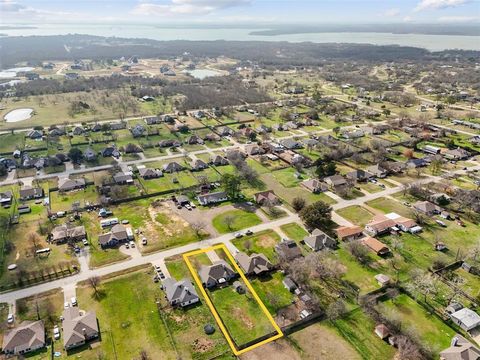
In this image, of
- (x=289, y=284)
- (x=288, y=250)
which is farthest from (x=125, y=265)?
(x=288, y=250)

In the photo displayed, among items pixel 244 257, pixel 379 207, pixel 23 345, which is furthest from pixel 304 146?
pixel 23 345

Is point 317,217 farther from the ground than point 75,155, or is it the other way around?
point 317,217

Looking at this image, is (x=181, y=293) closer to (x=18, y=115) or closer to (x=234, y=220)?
(x=234, y=220)

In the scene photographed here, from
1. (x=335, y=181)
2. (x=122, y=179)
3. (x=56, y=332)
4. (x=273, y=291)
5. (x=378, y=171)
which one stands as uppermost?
(x=378, y=171)

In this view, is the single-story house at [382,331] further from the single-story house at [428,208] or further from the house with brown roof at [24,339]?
the house with brown roof at [24,339]

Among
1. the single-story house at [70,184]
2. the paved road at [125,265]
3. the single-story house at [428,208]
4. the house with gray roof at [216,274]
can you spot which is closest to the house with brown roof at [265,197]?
the paved road at [125,265]

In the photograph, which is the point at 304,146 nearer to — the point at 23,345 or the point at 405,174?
the point at 405,174
